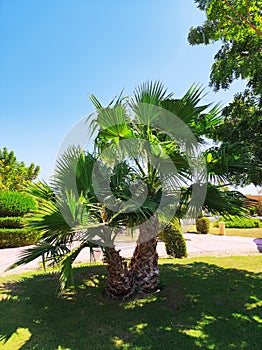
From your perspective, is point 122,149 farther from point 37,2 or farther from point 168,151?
point 37,2

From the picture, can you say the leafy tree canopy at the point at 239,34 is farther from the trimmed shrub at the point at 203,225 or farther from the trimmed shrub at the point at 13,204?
the trimmed shrub at the point at 203,225

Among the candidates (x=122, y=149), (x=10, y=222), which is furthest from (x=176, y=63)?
(x=10, y=222)

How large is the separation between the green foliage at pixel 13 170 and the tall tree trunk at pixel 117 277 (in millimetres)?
19576

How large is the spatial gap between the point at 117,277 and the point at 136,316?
74cm

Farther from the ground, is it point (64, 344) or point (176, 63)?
point (176, 63)

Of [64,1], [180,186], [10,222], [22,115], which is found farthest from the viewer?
[10,222]

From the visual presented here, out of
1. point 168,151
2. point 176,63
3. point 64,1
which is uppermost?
point 64,1

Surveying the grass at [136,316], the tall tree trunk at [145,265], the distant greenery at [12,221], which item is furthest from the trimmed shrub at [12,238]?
the tall tree trunk at [145,265]

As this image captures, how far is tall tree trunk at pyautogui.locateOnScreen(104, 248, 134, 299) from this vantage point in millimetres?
4301

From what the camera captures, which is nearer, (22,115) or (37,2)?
(37,2)

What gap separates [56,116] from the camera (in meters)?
7.98

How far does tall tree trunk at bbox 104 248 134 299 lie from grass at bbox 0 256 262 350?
182mm

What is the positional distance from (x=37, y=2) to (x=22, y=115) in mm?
4410

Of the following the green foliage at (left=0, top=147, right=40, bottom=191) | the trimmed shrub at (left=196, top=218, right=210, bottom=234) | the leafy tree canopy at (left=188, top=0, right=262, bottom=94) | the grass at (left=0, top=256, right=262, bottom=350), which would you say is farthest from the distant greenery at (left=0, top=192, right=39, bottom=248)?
the green foliage at (left=0, top=147, right=40, bottom=191)
